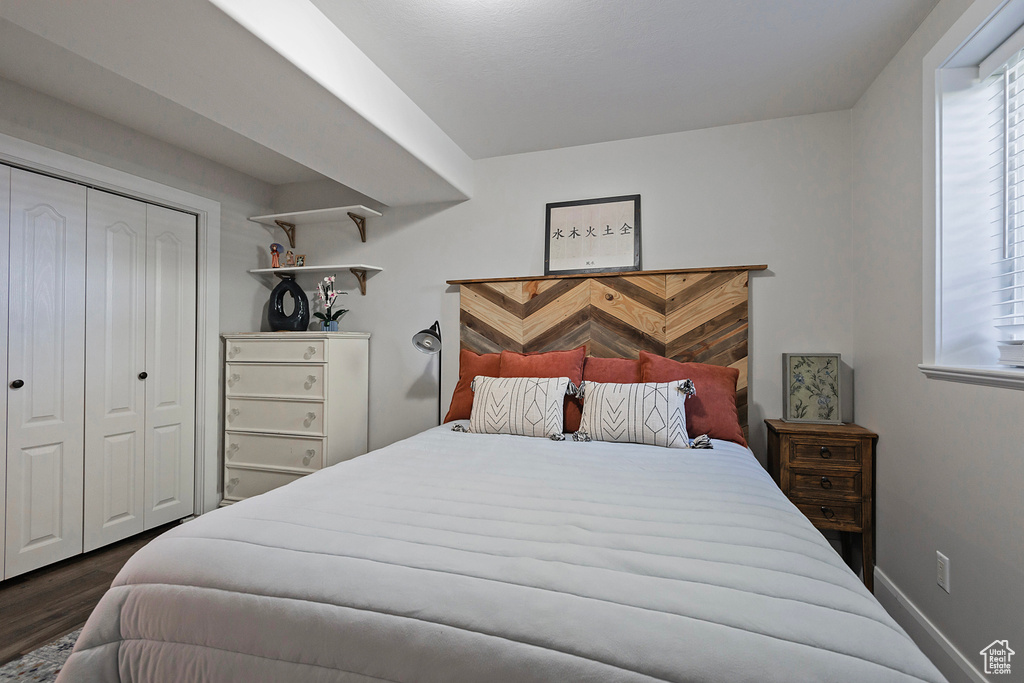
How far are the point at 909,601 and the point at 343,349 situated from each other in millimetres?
3161

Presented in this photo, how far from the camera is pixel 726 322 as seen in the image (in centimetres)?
269

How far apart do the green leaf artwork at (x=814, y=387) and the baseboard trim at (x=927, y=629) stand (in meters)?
0.76

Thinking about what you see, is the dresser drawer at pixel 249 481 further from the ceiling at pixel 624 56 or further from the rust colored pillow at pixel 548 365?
the ceiling at pixel 624 56

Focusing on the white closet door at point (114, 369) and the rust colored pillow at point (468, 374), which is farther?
the rust colored pillow at point (468, 374)

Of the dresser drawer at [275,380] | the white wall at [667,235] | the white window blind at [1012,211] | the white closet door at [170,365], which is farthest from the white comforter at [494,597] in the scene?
the white closet door at [170,365]

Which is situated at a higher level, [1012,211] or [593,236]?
[593,236]

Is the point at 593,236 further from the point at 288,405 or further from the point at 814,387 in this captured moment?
the point at 288,405

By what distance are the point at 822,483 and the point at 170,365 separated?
3754 millimetres

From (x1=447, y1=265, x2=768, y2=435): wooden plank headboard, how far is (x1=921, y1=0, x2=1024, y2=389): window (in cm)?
94

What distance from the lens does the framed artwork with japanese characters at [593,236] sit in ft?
9.53

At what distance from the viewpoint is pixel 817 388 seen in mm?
2516

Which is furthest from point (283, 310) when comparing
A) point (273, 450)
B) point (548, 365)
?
point (548, 365)

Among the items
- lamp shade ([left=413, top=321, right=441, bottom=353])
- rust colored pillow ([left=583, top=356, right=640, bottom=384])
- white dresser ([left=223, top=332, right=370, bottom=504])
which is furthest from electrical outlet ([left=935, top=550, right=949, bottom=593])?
white dresser ([left=223, top=332, right=370, bottom=504])

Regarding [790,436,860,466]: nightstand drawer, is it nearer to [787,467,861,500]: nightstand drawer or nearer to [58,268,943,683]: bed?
[787,467,861,500]: nightstand drawer
